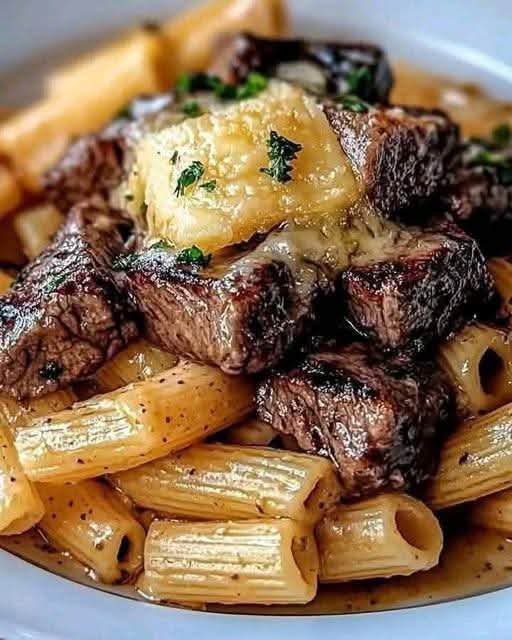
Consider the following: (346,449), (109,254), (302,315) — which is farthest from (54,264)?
(346,449)

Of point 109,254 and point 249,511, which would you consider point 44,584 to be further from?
point 109,254

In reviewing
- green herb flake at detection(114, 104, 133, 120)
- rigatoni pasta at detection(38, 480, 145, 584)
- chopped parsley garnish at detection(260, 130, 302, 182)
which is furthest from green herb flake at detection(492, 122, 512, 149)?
rigatoni pasta at detection(38, 480, 145, 584)

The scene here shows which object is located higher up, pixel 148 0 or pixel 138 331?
pixel 148 0

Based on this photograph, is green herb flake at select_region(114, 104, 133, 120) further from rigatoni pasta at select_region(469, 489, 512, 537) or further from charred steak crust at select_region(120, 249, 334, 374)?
rigatoni pasta at select_region(469, 489, 512, 537)

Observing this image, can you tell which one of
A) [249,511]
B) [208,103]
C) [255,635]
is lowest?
[255,635]

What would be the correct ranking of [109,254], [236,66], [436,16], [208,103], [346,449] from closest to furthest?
[346,449], [109,254], [208,103], [236,66], [436,16]

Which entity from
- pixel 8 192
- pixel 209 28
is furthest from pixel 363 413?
pixel 209 28

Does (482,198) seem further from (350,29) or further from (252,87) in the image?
(350,29)
